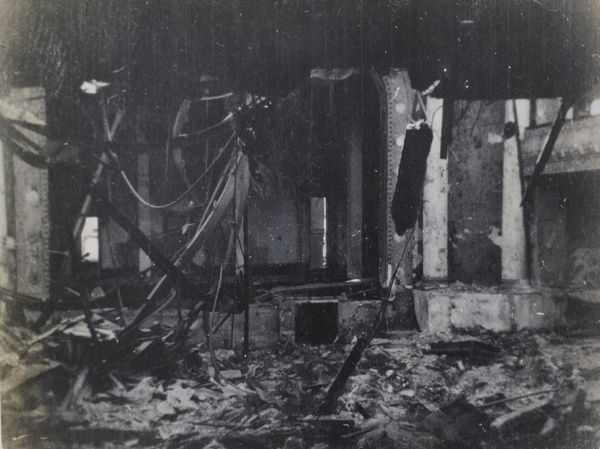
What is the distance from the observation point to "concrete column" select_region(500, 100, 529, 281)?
6.79 metres

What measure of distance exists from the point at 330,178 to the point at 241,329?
507cm

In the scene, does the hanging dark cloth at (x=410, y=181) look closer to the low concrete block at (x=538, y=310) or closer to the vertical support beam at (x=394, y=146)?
the vertical support beam at (x=394, y=146)

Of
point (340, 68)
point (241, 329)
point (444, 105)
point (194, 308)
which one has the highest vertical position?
point (340, 68)

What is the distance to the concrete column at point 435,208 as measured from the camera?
21.1ft

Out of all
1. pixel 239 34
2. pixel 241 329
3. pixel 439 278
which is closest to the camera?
pixel 239 34

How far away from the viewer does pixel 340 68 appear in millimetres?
6211

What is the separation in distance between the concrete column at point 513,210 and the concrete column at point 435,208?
1113 millimetres

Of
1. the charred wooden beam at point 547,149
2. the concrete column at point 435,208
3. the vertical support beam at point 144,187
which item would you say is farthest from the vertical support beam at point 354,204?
the vertical support beam at point 144,187

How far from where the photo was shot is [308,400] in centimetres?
452

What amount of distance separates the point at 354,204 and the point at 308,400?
5611mm

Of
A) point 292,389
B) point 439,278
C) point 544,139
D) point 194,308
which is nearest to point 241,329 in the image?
point 194,308

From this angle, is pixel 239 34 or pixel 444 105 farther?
pixel 444 105

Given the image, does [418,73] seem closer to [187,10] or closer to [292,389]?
[187,10]

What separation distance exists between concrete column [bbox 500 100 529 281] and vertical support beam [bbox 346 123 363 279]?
330cm
